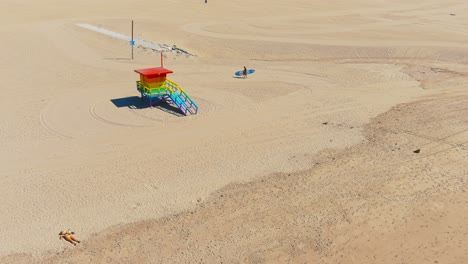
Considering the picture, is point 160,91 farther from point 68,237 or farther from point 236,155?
point 68,237

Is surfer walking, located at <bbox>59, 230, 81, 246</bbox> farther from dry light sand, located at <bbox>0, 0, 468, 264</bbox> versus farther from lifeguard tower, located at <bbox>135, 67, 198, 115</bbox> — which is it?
lifeguard tower, located at <bbox>135, 67, 198, 115</bbox>

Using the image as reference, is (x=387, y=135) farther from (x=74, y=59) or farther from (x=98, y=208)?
(x=74, y=59)

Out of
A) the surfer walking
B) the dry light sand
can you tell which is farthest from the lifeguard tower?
the surfer walking

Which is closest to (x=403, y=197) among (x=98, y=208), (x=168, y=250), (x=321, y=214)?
(x=321, y=214)

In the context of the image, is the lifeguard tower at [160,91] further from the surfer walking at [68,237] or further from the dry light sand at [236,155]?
the surfer walking at [68,237]

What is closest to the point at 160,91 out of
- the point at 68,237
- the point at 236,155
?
the point at 236,155

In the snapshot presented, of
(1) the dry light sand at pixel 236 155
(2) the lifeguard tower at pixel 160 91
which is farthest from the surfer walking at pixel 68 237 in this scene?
(2) the lifeguard tower at pixel 160 91
